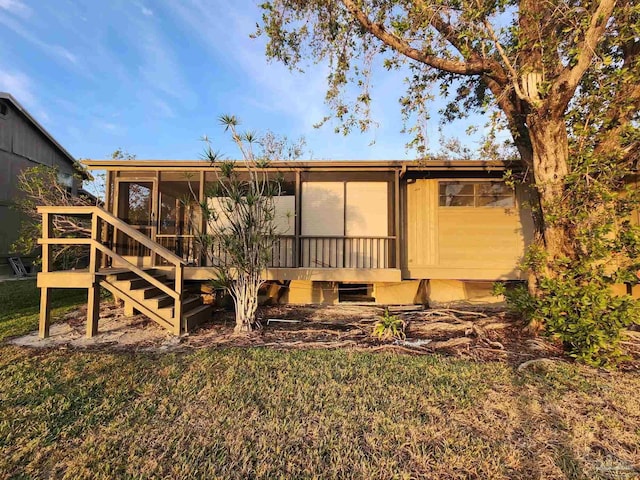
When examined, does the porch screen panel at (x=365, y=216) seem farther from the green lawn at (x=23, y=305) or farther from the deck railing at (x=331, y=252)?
the green lawn at (x=23, y=305)

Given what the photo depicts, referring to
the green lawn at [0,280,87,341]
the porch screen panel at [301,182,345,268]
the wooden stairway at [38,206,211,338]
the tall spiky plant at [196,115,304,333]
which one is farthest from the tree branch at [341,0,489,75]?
the green lawn at [0,280,87,341]

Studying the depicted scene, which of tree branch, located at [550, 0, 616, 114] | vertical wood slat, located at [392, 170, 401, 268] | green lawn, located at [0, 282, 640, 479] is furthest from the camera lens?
vertical wood slat, located at [392, 170, 401, 268]

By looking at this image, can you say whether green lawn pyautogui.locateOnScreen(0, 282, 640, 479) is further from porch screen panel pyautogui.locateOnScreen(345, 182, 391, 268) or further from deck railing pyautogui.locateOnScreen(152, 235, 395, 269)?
porch screen panel pyautogui.locateOnScreen(345, 182, 391, 268)

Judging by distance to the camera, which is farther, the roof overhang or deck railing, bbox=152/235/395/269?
deck railing, bbox=152/235/395/269

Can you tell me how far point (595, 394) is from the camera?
3.06 m

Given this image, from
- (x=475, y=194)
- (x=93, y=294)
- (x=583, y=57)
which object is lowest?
(x=93, y=294)

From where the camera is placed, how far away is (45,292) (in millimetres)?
5023

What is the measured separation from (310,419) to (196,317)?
350 cm

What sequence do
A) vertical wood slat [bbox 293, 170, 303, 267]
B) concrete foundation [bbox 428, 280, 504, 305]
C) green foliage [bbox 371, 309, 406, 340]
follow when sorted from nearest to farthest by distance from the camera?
green foliage [bbox 371, 309, 406, 340] → vertical wood slat [bbox 293, 170, 303, 267] → concrete foundation [bbox 428, 280, 504, 305]

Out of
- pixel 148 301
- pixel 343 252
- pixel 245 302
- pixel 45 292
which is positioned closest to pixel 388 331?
pixel 245 302

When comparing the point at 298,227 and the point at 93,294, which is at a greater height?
the point at 298,227

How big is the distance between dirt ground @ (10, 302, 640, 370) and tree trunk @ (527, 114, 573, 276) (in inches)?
46.4

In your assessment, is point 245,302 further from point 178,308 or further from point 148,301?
point 148,301

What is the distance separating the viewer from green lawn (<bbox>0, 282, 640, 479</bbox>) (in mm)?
2072
